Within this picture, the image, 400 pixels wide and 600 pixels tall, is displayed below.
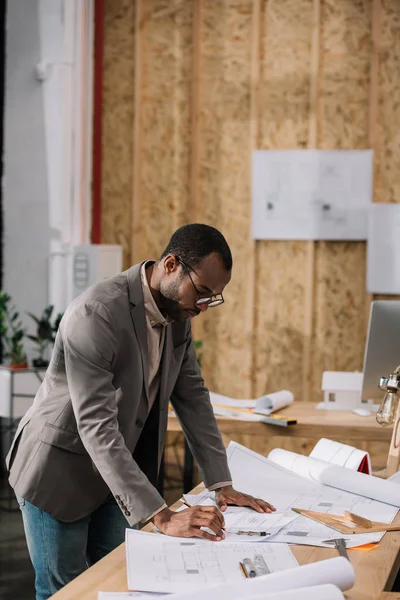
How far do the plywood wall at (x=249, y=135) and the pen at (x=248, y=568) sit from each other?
421cm

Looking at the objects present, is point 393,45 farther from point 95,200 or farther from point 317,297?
point 95,200

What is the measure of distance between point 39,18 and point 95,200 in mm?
1348

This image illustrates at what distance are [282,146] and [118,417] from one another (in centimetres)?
408

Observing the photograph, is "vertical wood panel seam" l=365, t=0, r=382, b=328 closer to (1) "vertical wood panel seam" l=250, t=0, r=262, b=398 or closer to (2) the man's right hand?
(1) "vertical wood panel seam" l=250, t=0, r=262, b=398

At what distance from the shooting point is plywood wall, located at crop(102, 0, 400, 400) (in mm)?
5719

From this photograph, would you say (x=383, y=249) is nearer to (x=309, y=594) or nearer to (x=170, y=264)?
(x=170, y=264)

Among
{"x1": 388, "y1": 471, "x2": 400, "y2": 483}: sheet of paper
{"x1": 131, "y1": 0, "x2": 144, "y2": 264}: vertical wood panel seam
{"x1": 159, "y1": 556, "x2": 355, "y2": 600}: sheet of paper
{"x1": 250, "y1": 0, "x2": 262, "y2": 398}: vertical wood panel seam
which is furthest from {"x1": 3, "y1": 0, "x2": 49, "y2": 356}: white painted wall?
{"x1": 159, "y1": 556, "x2": 355, "y2": 600}: sheet of paper

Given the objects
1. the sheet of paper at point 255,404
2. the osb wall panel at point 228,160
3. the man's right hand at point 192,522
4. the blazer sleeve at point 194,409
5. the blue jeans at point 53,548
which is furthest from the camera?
the osb wall panel at point 228,160

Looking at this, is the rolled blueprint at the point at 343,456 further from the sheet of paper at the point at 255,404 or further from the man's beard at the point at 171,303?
the sheet of paper at the point at 255,404

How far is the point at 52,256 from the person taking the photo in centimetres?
608

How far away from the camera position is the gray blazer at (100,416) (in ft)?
6.16

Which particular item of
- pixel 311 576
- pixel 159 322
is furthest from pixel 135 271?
pixel 311 576

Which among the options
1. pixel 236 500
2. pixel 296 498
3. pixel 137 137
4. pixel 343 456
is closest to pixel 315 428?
pixel 343 456

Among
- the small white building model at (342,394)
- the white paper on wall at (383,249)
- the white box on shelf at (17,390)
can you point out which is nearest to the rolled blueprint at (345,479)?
the small white building model at (342,394)
